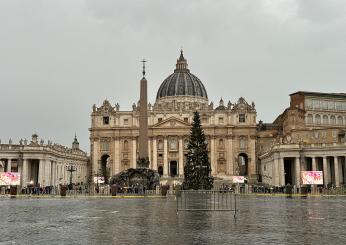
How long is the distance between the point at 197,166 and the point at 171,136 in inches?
2005

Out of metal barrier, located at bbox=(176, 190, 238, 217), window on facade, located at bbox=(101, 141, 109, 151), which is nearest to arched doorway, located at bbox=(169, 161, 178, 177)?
window on facade, located at bbox=(101, 141, 109, 151)

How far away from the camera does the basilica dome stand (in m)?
120

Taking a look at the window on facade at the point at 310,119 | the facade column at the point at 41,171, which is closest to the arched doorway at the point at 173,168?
the window on facade at the point at 310,119

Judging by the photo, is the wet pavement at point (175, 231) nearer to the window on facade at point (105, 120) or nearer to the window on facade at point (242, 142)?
the window on facade at point (242, 142)

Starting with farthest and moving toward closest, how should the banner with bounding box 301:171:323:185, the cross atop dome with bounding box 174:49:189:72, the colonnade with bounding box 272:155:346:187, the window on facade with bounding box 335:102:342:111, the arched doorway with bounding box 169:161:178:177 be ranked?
the cross atop dome with bounding box 174:49:189:72
the arched doorway with bounding box 169:161:178:177
the window on facade with bounding box 335:102:342:111
the colonnade with bounding box 272:155:346:187
the banner with bounding box 301:171:323:185

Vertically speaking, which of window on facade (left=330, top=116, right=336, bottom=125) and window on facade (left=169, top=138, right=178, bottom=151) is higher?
window on facade (left=330, top=116, right=336, bottom=125)

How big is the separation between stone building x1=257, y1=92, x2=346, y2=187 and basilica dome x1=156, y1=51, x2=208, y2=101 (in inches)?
1338

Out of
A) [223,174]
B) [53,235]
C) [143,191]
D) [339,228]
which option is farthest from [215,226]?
[223,174]

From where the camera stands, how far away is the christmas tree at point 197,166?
5141 cm

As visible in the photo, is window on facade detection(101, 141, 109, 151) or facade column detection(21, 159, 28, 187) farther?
window on facade detection(101, 141, 109, 151)

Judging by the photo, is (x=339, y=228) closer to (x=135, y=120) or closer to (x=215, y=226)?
(x=215, y=226)

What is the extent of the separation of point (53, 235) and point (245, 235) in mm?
5729

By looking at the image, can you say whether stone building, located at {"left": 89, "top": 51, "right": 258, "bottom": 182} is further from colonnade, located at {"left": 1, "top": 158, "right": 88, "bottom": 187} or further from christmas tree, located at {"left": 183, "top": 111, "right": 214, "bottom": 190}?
christmas tree, located at {"left": 183, "top": 111, "right": 214, "bottom": 190}

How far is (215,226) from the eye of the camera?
1609cm
